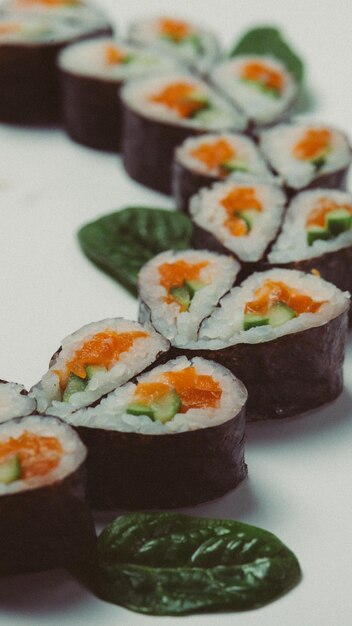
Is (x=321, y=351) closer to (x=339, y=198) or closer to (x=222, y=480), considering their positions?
(x=222, y=480)

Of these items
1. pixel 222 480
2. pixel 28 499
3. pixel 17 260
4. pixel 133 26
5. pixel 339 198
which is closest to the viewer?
pixel 28 499

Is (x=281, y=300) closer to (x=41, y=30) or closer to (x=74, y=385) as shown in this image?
(x=74, y=385)

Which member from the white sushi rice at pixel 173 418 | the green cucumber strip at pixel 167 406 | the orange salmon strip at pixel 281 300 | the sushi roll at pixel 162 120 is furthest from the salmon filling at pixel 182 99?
the green cucumber strip at pixel 167 406

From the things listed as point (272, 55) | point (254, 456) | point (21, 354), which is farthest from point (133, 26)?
point (254, 456)

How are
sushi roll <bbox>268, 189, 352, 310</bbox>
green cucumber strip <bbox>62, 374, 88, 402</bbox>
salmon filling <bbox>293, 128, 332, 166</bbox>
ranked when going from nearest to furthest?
green cucumber strip <bbox>62, 374, 88, 402</bbox>, sushi roll <bbox>268, 189, 352, 310</bbox>, salmon filling <bbox>293, 128, 332, 166</bbox>

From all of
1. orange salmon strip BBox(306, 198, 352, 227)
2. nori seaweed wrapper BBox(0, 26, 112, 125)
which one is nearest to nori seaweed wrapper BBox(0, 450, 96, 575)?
orange salmon strip BBox(306, 198, 352, 227)

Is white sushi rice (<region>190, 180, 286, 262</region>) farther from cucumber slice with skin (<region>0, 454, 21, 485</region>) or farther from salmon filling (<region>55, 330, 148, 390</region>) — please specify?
cucumber slice with skin (<region>0, 454, 21, 485</region>)

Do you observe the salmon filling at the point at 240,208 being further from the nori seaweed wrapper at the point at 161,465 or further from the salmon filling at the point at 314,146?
the nori seaweed wrapper at the point at 161,465
